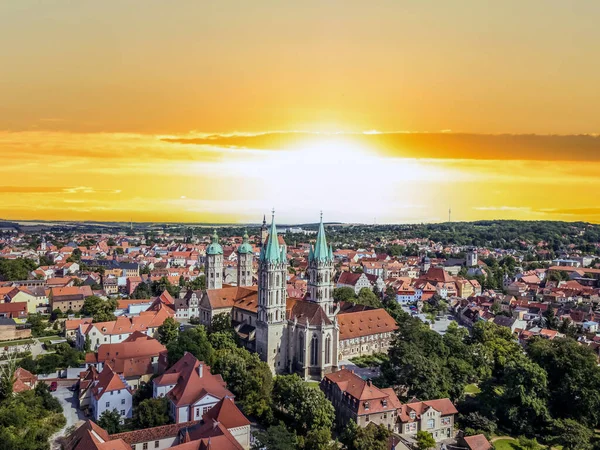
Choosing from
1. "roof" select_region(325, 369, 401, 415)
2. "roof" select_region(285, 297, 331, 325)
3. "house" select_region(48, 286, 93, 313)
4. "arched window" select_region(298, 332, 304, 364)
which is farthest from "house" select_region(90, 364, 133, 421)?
"house" select_region(48, 286, 93, 313)

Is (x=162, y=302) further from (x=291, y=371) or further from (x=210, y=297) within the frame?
(x=291, y=371)

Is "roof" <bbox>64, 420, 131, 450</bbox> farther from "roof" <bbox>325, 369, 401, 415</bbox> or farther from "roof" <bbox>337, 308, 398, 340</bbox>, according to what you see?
"roof" <bbox>337, 308, 398, 340</bbox>

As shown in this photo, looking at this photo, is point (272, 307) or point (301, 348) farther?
point (272, 307)

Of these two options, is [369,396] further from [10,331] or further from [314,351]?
[10,331]

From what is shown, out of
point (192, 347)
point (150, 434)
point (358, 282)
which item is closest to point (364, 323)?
point (192, 347)

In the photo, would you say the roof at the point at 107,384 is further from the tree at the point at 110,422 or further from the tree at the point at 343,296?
the tree at the point at 343,296

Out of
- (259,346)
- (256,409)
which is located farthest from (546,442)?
(259,346)

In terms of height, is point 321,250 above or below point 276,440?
above
